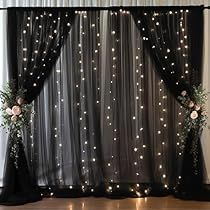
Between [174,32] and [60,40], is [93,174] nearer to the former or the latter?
[60,40]

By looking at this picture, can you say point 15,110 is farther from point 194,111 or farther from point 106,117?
point 194,111

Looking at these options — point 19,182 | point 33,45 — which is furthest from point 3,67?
point 19,182

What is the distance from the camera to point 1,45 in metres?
4.72

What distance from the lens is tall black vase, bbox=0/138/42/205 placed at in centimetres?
420

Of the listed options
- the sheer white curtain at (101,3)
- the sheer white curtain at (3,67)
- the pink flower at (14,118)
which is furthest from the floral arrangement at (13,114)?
the sheer white curtain at (101,3)

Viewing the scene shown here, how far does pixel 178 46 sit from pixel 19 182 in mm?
2557

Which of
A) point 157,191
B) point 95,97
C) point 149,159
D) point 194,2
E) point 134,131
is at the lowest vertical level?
point 157,191

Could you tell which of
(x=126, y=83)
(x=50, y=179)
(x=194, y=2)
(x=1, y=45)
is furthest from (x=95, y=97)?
(x=194, y=2)

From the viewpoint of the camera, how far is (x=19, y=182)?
14.0 ft

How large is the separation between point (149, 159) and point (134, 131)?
40cm

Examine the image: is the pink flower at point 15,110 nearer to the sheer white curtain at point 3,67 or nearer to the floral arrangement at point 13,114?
the floral arrangement at point 13,114

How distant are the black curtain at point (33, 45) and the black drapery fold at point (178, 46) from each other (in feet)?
3.25

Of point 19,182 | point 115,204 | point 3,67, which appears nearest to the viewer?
point 115,204

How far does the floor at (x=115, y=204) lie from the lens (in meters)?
3.98
